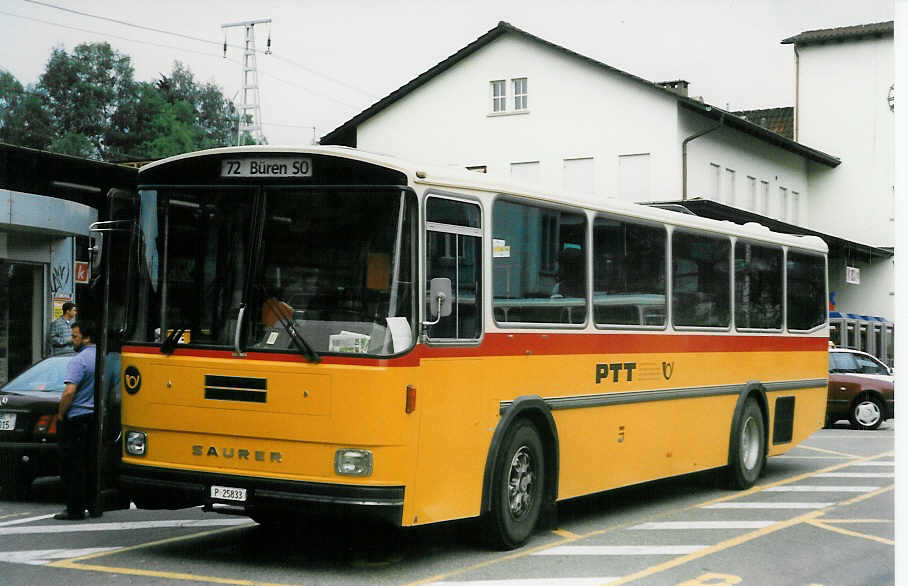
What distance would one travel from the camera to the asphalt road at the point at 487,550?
8617mm

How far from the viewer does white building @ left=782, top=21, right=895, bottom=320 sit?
4938cm

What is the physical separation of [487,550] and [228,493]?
216 centimetres

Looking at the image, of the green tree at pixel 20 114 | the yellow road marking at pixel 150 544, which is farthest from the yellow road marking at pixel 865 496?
the green tree at pixel 20 114

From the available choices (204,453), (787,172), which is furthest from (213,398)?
(787,172)

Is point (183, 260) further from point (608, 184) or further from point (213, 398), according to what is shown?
point (608, 184)

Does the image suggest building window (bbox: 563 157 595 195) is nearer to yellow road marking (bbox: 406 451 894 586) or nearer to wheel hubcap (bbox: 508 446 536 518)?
yellow road marking (bbox: 406 451 894 586)

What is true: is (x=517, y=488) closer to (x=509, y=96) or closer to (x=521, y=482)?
(x=521, y=482)

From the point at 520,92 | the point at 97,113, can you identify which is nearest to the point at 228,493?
the point at 520,92

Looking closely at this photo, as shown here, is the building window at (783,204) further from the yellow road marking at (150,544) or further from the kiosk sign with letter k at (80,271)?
the yellow road marking at (150,544)

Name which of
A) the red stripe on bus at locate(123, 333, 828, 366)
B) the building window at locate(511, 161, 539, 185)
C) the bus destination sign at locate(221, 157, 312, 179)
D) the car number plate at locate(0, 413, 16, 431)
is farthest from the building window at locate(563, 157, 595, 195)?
the bus destination sign at locate(221, 157, 312, 179)

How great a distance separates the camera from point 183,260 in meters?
9.11

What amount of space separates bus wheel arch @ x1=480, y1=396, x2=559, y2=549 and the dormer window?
111 ft

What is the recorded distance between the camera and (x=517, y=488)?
977 centimetres

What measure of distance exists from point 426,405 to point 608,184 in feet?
110
